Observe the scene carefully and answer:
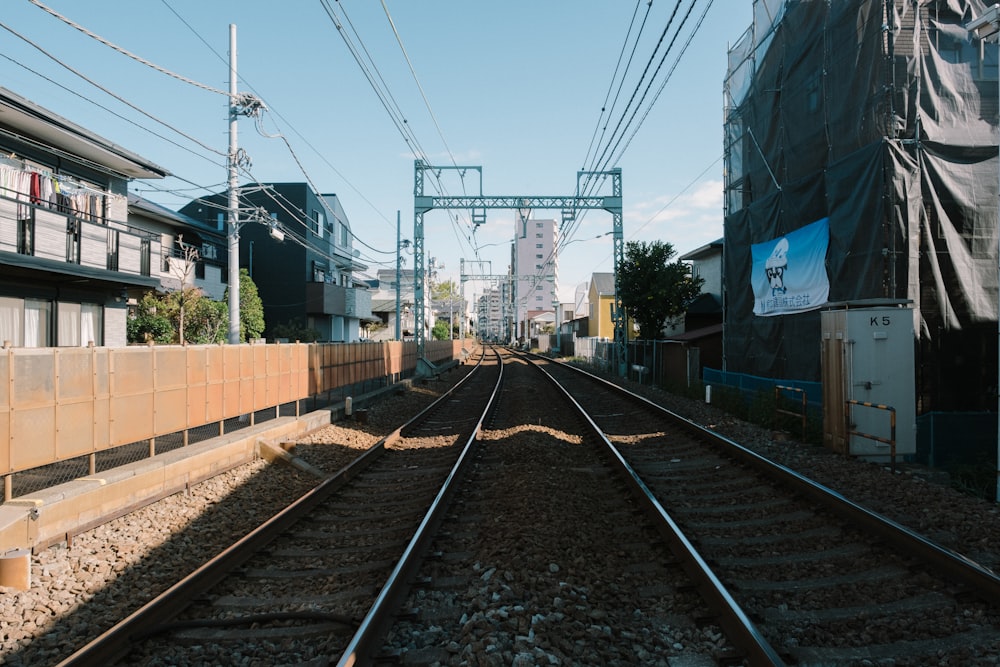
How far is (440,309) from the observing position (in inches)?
4911

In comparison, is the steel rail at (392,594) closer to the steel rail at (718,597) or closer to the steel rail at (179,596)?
the steel rail at (179,596)

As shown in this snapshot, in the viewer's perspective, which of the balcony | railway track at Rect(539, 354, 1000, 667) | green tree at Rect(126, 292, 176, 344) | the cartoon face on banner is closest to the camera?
railway track at Rect(539, 354, 1000, 667)

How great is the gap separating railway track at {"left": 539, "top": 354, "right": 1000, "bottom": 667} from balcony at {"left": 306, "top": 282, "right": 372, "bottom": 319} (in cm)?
3429

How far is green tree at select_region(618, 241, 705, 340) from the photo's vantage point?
27.8 meters

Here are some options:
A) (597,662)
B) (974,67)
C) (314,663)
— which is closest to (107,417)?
(314,663)

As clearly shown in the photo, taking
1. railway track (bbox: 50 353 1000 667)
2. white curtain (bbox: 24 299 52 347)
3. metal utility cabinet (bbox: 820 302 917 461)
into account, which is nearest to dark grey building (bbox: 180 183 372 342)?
white curtain (bbox: 24 299 52 347)

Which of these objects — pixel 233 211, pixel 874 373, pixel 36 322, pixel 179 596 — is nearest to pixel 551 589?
pixel 179 596

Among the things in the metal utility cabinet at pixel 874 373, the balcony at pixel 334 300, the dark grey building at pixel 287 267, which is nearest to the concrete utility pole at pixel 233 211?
the metal utility cabinet at pixel 874 373

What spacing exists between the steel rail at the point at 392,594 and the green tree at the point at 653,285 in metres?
21.8

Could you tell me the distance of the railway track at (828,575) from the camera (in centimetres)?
416

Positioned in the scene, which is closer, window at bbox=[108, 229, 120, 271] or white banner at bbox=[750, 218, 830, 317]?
white banner at bbox=[750, 218, 830, 317]

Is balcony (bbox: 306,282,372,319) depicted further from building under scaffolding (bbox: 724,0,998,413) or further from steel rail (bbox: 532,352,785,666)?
steel rail (bbox: 532,352,785,666)

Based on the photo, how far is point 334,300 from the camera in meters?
Answer: 41.7

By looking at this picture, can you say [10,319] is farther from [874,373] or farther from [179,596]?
[874,373]
